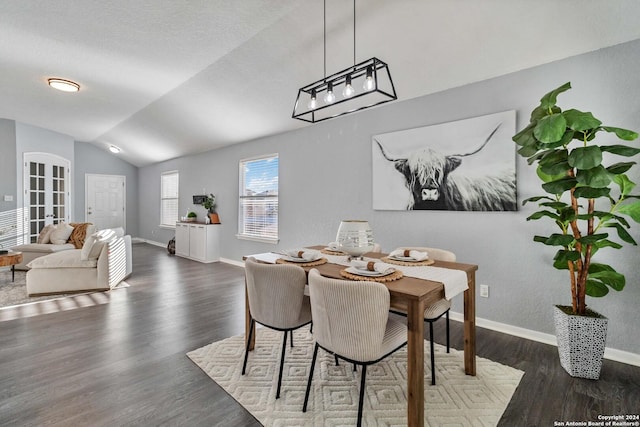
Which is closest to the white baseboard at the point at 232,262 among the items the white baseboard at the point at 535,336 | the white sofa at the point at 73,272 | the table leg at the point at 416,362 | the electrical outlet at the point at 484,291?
the white sofa at the point at 73,272

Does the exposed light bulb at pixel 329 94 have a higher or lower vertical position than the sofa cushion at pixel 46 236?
higher

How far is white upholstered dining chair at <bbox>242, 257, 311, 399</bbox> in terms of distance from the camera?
6.33 feet

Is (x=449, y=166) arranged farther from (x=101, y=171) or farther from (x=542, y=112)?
(x=101, y=171)

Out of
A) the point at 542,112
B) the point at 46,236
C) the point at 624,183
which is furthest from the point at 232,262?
the point at 624,183

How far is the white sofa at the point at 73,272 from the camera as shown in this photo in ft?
13.1

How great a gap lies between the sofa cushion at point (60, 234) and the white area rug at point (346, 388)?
4.77 metres

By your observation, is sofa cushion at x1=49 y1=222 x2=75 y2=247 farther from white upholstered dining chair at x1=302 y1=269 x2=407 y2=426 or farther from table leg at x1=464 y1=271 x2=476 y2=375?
table leg at x1=464 y1=271 x2=476 y2=375

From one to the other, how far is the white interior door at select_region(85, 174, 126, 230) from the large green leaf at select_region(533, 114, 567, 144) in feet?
34.1

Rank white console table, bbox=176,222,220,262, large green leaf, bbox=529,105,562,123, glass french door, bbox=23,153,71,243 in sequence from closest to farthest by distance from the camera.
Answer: large green leaf, bbox=529,105,562,123 < white console table, bbox=176,222,220,262 < glass french door, bbox=23,153,71,243

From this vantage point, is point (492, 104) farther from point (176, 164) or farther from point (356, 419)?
point (176, 164)

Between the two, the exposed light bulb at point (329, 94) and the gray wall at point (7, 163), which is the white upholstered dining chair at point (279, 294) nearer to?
the exposed light bulb at point (329, 94)

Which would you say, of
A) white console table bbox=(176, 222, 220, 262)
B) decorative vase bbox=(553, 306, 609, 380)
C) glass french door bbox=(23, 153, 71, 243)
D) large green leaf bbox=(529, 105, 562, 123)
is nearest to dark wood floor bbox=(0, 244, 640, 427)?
decorative vase bbox=(553, 306, 609, 380)

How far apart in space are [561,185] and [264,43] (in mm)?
3082

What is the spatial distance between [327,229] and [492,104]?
2.54 m
